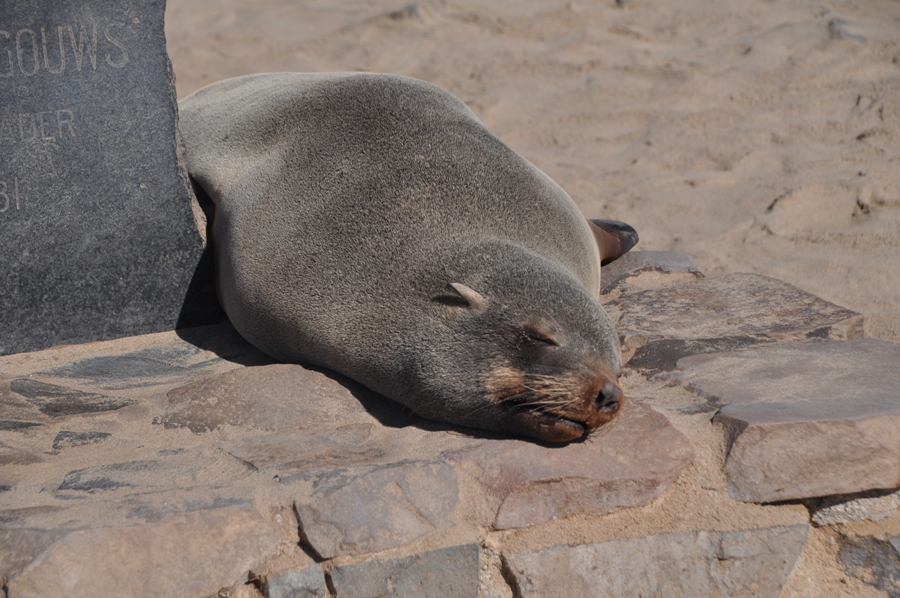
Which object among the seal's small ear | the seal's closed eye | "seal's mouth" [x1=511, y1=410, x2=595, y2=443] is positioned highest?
the seal's small ear

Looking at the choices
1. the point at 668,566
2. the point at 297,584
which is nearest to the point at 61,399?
the point at 297,584

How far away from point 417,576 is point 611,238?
2347mm

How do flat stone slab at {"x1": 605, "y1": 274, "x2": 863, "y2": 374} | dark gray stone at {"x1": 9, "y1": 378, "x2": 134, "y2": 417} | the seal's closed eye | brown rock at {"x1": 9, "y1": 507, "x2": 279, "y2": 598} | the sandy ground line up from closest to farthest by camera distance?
1. brown rock at {"x1": 9, "y1": 507, "x2": 279, "y2": 598}
2. the seal's closed eye
3. dark gray stone at {"x1": 9, "y1": 378, "x2": 134, "y2": 417}
4. flat stone slab at {"x1": 605, "y1": 274, "x2": 863, "y2": 374}
5. the sandy ground

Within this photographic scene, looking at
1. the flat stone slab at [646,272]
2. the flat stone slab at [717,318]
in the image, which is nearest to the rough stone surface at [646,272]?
the flat stone slab at [646,272]

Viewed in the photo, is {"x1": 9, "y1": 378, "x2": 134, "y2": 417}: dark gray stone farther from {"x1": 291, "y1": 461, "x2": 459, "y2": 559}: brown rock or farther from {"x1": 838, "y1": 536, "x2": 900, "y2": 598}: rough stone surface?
{"x1": 838, "y1": 536, "x2": 900, "y2": 598}: rough stone surface

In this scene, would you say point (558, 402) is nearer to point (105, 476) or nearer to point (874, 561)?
point (874, 561)

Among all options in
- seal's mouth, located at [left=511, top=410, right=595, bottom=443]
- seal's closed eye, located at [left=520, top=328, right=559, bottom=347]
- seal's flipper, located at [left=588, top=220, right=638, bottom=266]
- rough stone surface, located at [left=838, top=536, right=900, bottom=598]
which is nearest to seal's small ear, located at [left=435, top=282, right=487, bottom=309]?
seal's closed eye, located at [left=520, top=328, right=559, bottom=347]

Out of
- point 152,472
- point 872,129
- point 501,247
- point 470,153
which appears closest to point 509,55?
point 872,129

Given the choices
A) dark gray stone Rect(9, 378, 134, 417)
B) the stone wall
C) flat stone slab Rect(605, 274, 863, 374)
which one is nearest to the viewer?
the stone wall

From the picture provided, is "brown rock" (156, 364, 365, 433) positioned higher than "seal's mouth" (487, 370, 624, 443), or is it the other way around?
"seal's mouth" (487, 370, 624, 443)

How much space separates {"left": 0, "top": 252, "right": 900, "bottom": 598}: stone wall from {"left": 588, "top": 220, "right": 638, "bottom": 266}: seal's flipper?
47.9 inches

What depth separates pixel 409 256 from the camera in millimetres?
2750

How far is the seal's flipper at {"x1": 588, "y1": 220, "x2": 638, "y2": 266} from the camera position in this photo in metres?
4.03

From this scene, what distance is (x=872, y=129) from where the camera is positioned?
5426mm
